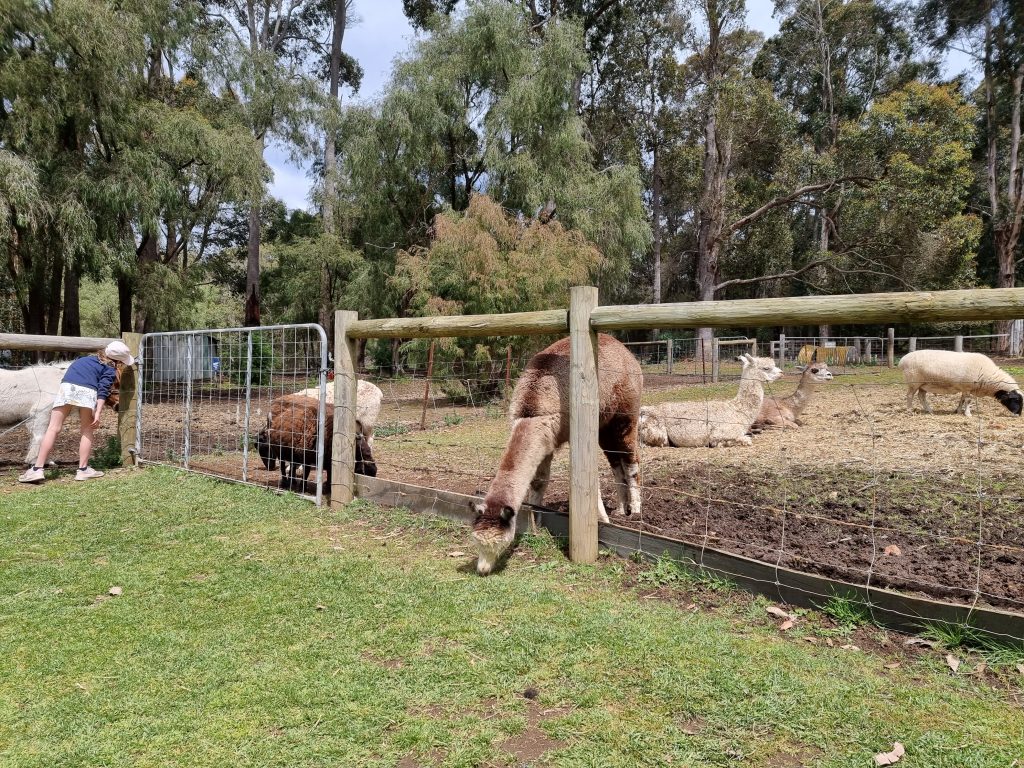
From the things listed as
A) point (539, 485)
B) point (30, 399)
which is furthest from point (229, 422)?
point (539, 485)

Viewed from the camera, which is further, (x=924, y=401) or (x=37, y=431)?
(x=924, y=401)

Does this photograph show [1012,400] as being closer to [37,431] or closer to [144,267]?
[37,431]

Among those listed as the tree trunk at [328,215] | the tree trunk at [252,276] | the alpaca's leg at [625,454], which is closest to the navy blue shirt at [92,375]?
the alpaca's leg at [625,454]

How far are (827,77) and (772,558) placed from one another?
123 ft

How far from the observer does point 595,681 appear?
2.85 m

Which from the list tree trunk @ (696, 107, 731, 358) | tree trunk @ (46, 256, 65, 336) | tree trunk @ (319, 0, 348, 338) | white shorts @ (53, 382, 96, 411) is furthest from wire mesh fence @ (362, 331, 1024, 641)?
tree trunk @ (696, 107, 731, 358)

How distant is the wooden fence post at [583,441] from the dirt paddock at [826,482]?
1.52 ft

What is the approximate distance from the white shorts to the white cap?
56cm

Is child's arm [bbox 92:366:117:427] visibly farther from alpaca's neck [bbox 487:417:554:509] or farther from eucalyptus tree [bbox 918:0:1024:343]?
eucalyptus tree [bbox 918:0:1024:343]

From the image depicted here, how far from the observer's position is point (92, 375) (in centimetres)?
711

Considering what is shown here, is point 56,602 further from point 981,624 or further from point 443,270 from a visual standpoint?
point 443,270

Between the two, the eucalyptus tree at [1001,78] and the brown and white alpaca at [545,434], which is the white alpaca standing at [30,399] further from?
the eucalyptus tree at [1001,78]

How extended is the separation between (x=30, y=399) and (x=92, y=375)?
1.40 metres

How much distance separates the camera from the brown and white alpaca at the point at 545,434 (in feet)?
13.5
